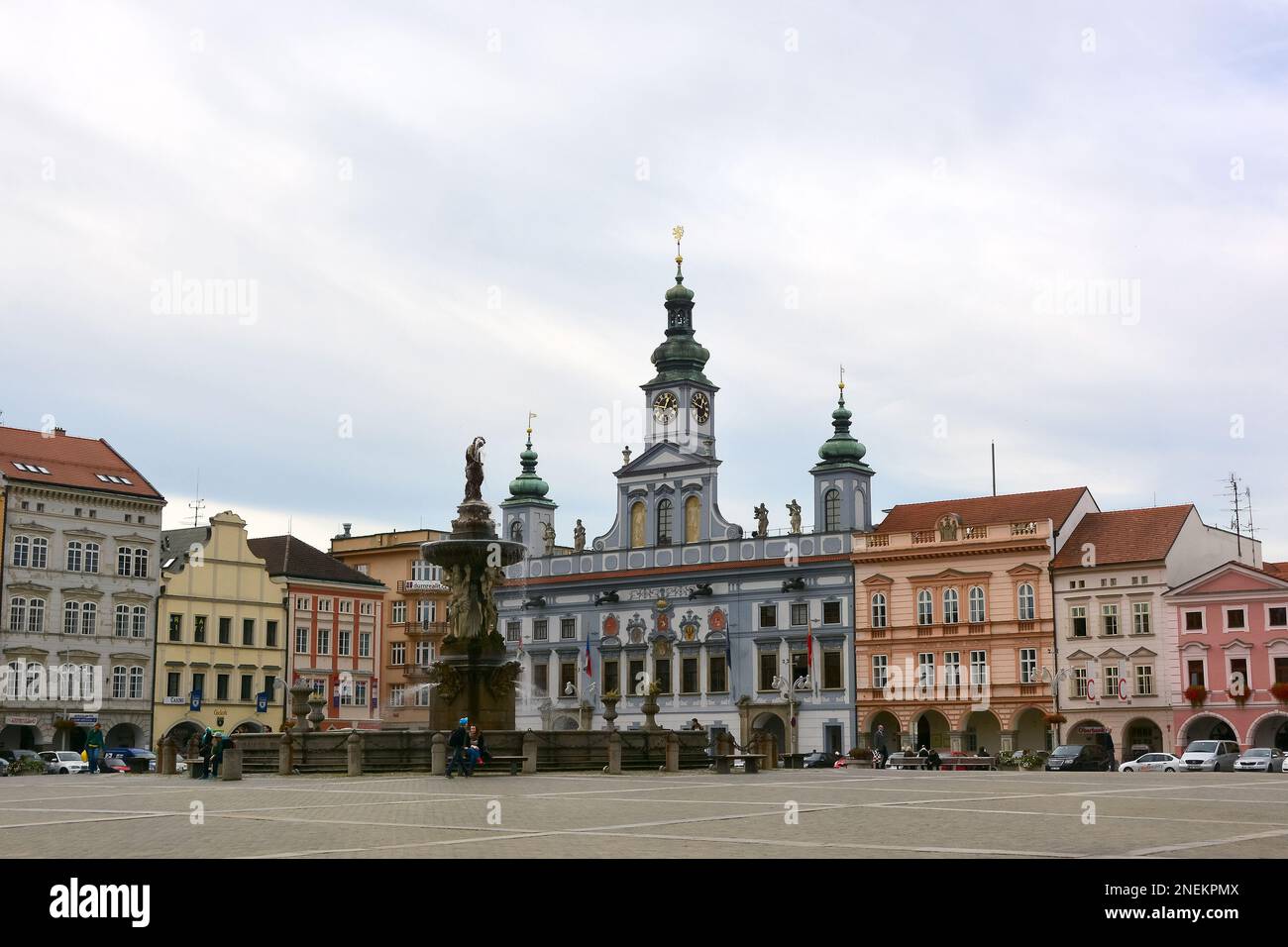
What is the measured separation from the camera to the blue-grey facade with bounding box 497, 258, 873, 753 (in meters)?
74.0

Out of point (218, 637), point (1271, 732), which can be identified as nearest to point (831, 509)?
point (1271, 732)

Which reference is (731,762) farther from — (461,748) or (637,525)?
(637,525)

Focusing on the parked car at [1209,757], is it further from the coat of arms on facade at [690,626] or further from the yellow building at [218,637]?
the yellow building at [218,637]

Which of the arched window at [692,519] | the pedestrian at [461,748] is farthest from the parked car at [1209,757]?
the arched window at [692,519]

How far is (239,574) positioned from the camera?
254 ft

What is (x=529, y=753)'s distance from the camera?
3688 cm

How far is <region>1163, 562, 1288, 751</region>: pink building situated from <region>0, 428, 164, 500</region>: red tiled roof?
4678 cm

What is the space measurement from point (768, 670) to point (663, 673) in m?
6.05

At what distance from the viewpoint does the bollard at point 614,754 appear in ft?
124

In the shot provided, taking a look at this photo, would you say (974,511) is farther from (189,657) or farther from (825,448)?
A: (189,657)

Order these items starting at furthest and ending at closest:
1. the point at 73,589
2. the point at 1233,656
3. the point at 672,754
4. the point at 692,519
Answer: the point at 692,519 → the point at 73,589 → the point at 1233,656 → the point at 672,754
